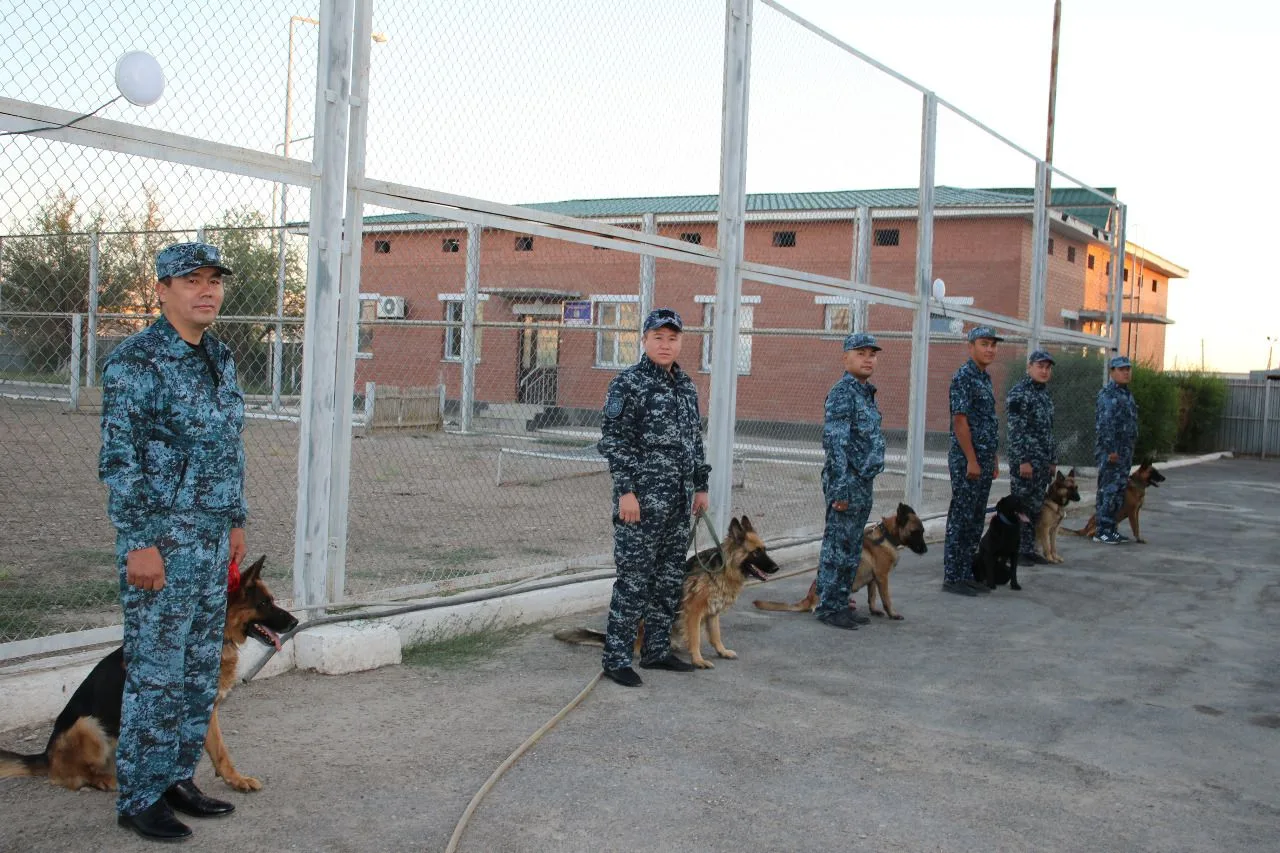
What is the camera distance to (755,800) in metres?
3.71

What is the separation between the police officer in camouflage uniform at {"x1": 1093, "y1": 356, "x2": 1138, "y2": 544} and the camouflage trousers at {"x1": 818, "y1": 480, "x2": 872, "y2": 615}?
5.52 metres

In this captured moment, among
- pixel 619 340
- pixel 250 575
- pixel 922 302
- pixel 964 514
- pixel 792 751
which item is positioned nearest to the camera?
pixel 250 575

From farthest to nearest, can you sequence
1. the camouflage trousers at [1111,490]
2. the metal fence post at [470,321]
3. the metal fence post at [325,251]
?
the metal fence post at [470,321], the camouflage trousers at [1111,490], the metal fence post at [325,251]

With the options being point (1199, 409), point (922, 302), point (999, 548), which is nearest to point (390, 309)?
point (922, 302)

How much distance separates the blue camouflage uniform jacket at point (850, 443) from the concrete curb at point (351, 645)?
163 cm

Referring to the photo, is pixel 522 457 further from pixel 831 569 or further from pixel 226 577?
pixel 226 577

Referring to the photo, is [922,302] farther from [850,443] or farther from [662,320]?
[662,320]

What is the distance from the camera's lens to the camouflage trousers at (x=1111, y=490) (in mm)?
11008

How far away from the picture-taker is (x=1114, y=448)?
36.2ft

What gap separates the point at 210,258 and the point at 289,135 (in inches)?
72.4

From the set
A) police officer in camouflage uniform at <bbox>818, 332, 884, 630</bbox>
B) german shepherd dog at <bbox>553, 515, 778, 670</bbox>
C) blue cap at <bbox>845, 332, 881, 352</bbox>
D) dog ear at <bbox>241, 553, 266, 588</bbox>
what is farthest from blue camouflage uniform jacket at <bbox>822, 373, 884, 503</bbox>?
dog ear at <bbox>241, 553, 266, 588</bbox>

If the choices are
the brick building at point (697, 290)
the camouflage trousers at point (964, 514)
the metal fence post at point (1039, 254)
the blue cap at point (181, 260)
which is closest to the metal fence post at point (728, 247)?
the brick building at point (697, 290)

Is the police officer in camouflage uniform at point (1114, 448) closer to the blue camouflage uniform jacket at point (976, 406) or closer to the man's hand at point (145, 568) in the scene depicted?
the blue camouflage uniform jacket at point (976, 406)

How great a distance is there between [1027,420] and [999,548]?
1.42 m
